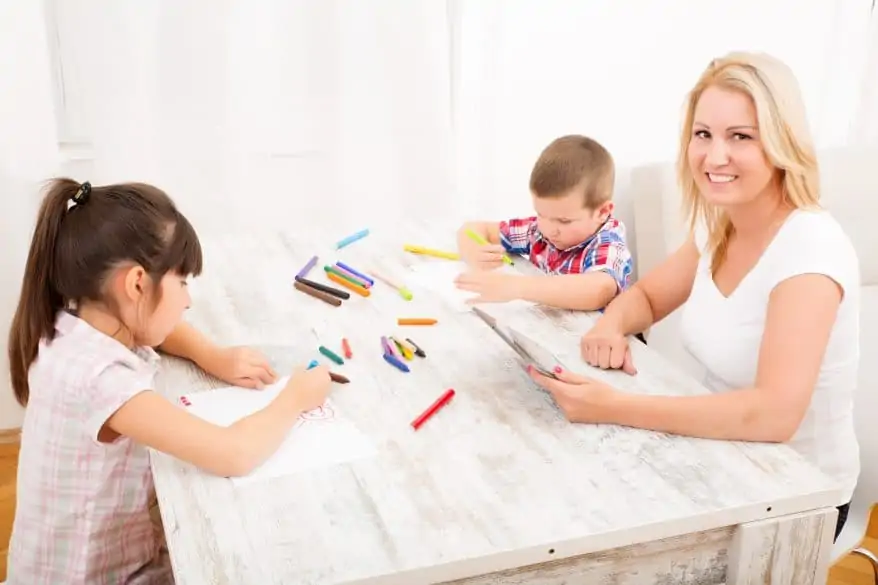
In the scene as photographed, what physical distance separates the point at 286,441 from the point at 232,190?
156 cm

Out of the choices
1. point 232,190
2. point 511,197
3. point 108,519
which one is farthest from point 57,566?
point 511,197

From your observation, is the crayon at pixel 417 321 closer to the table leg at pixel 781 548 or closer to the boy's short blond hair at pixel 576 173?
the boy's short blond hair at pixel 576 173

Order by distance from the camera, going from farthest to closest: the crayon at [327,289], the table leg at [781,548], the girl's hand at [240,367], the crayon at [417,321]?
the crayon at [327,289], the crayon at [417,321], the girl's hand at [240,367], the table leg at [781,548]

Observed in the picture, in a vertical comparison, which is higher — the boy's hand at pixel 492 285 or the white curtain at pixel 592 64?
the white curtain at pixel 592 64

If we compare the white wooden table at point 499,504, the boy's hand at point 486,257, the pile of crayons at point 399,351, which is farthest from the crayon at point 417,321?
the boy's hand at point 486,257

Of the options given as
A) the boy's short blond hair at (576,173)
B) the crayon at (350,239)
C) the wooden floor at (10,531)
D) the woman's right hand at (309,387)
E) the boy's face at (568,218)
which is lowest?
the wooden floor at (10,531)

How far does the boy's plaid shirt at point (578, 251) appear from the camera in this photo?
1839 millimetres

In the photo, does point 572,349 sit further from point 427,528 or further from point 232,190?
point 232,190

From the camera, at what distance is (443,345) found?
1532mm

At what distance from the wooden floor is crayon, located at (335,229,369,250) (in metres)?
1.06

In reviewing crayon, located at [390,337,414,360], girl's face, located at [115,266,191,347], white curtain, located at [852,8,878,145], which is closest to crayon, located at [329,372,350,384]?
crayon, located at [390,337,414,360]

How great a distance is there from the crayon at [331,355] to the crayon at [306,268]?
0.33 m

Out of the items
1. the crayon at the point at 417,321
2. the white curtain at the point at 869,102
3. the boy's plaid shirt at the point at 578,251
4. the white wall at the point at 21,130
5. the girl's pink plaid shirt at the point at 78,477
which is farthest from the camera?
the white curtain at the point at 869,102

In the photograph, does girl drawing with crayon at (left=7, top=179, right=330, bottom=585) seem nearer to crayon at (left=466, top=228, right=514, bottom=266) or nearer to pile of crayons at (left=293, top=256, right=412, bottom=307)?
pile of crayons at (left=293, top=256, right=412, bottom=307)
